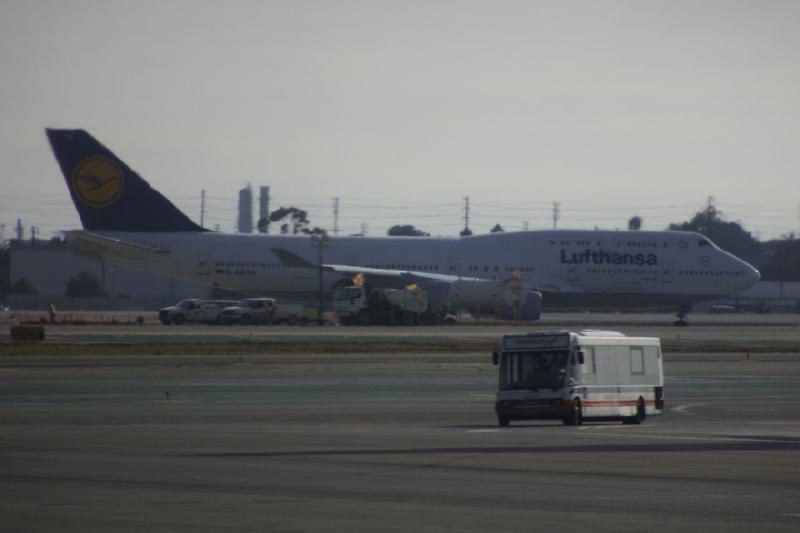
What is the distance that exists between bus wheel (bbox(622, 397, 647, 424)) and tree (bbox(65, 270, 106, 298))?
123 metres

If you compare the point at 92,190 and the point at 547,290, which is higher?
the point at 92,190

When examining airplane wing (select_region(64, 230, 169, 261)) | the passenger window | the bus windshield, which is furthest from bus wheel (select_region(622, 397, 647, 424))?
airplane wing (select_region(64, 230, 169, 261))

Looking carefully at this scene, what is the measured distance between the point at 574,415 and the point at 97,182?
2401 inches

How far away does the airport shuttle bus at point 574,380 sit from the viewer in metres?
28.5

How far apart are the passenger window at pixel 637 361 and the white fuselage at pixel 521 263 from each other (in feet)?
190

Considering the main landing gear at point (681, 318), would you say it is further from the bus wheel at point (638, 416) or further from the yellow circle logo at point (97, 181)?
the bus wheel at point (638, 416)

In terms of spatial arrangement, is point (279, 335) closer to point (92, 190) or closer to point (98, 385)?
point (92, 190)

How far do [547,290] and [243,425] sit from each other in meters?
64.3

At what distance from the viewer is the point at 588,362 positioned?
29344mm

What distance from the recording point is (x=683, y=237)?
296 ft

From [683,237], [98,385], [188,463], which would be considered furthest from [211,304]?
[188,463]

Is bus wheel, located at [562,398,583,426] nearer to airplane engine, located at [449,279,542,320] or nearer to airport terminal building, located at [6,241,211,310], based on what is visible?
airplane engine, located at [449,279,542,320]

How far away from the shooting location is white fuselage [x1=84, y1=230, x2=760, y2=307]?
87.1 meters

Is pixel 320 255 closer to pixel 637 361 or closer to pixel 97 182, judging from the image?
pixel 97 182
